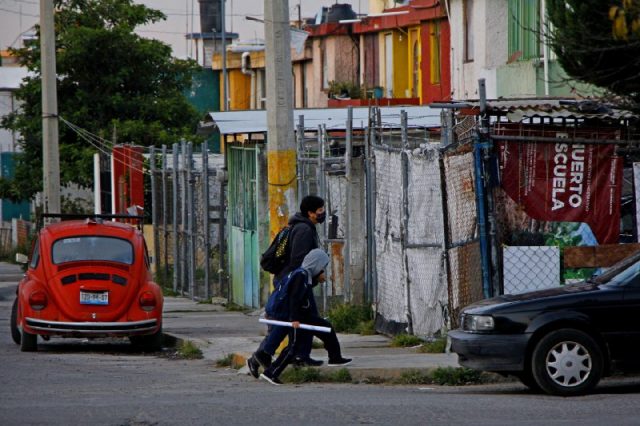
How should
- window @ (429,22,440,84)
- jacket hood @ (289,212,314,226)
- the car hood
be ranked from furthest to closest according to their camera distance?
1. window @ (429,22,440,84)
2. jacket hood @ (289,212,314,226)
3. the car hood

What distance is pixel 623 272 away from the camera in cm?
1253

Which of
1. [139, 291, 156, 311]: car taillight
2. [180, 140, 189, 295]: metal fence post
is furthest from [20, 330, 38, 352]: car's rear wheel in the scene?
[180, 140, 189, 295]: metal fence post

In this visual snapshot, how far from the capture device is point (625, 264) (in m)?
12.6

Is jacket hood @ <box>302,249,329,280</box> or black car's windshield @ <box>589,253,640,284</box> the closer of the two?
black car's windshield @ <box>589,253,640,284</box>

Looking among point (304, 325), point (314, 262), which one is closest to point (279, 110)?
point (314, 262)

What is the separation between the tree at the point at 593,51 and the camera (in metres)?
16.3

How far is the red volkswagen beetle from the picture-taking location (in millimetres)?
17250

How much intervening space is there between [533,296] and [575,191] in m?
2.90

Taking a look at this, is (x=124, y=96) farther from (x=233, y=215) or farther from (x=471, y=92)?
(x=233, y=215)

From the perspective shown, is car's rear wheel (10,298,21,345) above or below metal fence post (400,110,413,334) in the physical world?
below

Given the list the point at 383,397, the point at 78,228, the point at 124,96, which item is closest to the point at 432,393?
the point at 383,397

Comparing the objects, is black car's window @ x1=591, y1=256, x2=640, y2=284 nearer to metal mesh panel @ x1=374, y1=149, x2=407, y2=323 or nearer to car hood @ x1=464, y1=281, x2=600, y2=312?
car hood @ x1=464, y1=281, x2=600, y2=312

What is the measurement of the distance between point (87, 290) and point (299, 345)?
4602 millimetres

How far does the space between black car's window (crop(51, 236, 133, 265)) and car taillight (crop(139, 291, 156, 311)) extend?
0.55 metres
